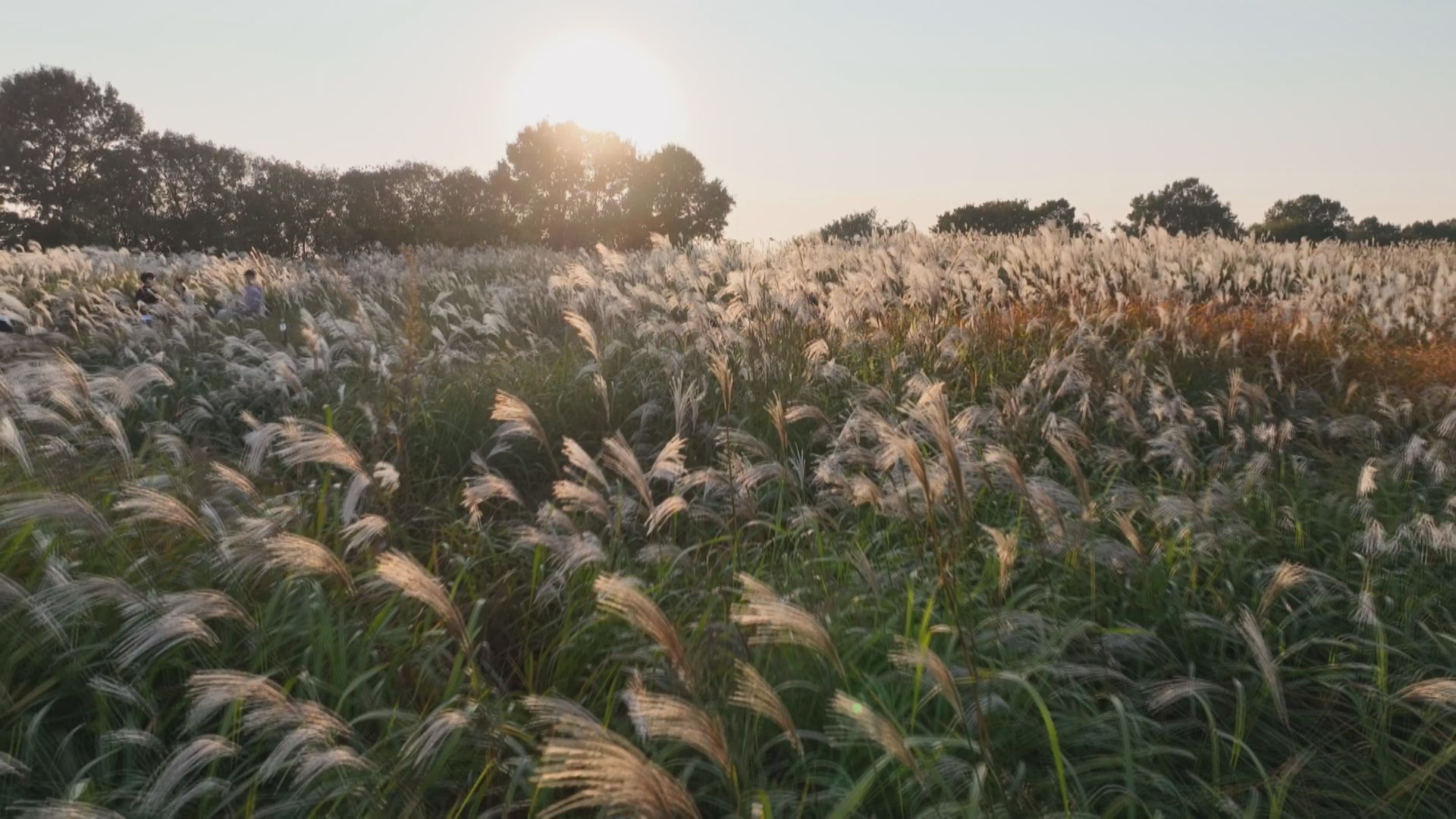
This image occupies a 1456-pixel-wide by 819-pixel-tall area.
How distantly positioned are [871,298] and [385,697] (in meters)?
4.99

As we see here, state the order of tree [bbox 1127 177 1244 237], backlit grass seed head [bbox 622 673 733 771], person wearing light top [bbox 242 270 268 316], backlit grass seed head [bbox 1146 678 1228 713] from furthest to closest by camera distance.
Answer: tree [bbox 1127 177 1244 237] < person wearing light top [bbox 242 270 268 316] < backlit grass seed head [bbox 1146 678 1228 713] < backlit grass seed head [bbox 622 673 733 771]

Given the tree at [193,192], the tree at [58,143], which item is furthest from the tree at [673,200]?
the tree at [58,143]

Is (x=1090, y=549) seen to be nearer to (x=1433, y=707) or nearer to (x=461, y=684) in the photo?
(x=1433, y=707)

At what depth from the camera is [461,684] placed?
261 cm

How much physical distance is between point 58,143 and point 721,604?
48.9 meters

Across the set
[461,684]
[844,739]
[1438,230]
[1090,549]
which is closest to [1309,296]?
[1090,549]

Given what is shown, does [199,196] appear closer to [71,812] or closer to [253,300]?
[253,300]

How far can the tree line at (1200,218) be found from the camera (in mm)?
41438

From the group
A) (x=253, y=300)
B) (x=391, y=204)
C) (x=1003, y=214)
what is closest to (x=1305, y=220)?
(x=1003, y=214)

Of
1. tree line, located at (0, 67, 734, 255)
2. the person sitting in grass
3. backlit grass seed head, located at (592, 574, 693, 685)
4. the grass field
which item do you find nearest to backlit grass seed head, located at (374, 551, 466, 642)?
the grass field

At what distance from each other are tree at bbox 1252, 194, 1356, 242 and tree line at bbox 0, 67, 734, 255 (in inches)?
1083

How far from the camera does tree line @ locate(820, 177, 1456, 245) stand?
136 feet

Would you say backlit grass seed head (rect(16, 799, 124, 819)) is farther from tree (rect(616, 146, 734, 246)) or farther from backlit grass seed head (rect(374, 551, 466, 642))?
tree (rect(616, 146, 734, 246))

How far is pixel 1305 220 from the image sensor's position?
144 feet
